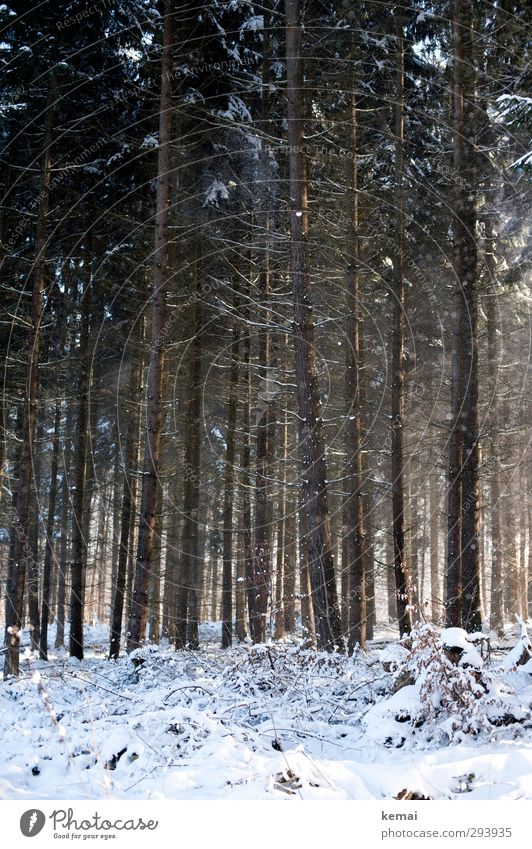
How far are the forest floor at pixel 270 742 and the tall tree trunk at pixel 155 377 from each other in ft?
12.6

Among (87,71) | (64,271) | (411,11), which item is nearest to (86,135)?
(87,71)

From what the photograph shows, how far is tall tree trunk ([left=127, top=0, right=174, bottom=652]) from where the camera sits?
496 inches

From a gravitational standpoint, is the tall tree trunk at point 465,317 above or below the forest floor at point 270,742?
above

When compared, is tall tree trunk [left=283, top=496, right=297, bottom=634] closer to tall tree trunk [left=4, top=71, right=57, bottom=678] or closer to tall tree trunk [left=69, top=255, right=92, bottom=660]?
tall tree trunk [left=69, top=255, right=92, bottom=660]

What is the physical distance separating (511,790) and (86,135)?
53.0 feet

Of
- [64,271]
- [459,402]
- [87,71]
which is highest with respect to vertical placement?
[87,71]

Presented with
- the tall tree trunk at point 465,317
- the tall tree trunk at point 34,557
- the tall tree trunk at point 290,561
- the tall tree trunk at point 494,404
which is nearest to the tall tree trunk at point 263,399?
the tall tree trunk at point 465,317

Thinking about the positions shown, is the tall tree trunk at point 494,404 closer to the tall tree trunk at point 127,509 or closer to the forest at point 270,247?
the forest at point 270,247

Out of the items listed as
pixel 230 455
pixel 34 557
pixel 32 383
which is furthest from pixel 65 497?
pixel 32 383

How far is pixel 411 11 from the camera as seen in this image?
52.2ft

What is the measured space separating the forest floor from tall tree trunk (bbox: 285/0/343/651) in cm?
244

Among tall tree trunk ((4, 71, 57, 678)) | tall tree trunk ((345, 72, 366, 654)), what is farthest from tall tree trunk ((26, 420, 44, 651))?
tall tree trunk ((345, 72, 366, 654))

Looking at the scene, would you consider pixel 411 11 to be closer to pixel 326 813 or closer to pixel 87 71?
pixel 87 71

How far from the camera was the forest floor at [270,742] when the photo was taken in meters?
4.50
